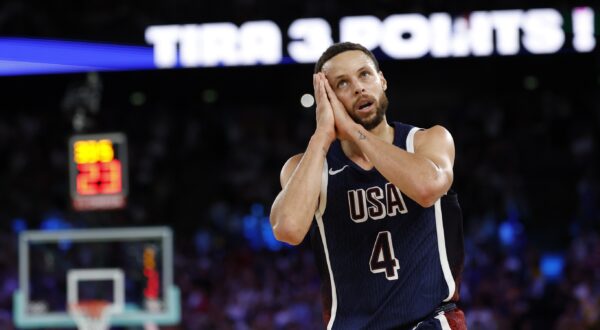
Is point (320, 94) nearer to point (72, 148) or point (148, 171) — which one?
point (72, 148)

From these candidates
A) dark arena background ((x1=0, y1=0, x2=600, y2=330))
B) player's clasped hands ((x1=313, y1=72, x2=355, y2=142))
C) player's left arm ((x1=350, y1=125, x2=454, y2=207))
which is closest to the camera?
player's left arm ((x1=350, y1=125, x2=454, y2=207))

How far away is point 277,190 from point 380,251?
13.2m

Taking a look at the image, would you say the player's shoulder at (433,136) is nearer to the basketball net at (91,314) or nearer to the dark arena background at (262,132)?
the dark arena background at (262,132)

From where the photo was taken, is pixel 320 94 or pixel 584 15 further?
pixel 584 15

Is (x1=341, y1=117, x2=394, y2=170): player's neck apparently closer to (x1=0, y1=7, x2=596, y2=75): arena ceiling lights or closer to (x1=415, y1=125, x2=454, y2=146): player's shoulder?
(x1=415, y1=125, x2=454, y2=146): player's shoulder

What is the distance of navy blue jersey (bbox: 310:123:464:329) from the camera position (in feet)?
13.2

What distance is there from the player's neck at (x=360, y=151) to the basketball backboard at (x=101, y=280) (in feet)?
30.2

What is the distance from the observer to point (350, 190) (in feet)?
13.7

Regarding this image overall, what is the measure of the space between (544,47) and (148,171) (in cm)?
770

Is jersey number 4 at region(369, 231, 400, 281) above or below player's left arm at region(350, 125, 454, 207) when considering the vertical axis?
below

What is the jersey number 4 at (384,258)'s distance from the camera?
13.2 ft

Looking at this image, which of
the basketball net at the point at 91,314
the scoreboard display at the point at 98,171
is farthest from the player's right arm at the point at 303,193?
the basketball net at the point at 91,314

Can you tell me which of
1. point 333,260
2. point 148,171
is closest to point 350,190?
point 333,260

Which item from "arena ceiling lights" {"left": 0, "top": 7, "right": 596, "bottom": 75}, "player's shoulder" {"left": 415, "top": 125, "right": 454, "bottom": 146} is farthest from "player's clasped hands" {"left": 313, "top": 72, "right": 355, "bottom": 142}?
"arena ceiling lights" {"left": 0, "top": 7, "right": 596, "bottom": 75}
